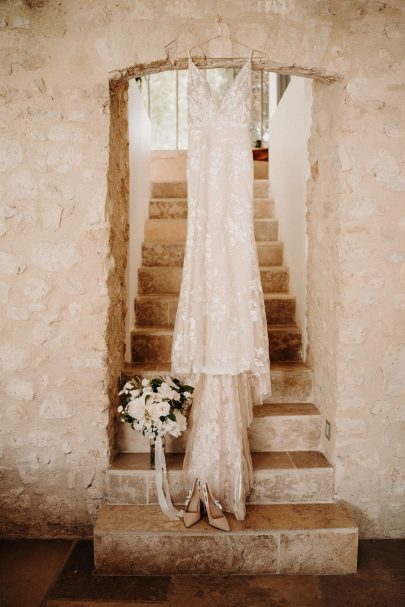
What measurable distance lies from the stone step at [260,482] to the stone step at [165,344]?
0.87m

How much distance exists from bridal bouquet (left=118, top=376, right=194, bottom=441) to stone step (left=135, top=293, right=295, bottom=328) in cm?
123

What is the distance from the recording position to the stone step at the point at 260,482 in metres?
2.76

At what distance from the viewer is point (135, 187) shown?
3.89m

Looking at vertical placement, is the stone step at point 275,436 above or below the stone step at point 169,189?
below

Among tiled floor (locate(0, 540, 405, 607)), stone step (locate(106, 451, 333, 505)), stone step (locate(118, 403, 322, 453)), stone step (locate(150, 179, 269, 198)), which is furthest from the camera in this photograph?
stone step (locate(150, 179, 269, 198))

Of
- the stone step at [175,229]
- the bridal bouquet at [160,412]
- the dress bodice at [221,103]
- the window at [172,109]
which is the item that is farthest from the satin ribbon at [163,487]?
the window at [172,109]

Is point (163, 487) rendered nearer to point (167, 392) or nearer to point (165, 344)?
point (167, 392)

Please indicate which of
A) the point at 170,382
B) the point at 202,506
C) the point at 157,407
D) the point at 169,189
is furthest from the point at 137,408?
the point at 169,189

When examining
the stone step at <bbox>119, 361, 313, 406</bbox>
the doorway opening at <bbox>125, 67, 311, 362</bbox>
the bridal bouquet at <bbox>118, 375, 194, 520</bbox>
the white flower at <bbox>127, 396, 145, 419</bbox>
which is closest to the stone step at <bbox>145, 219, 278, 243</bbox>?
the doorway opening at <bbox>125, 67, 311, 362</bbox>

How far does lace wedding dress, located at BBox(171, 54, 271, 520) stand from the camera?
2492mm

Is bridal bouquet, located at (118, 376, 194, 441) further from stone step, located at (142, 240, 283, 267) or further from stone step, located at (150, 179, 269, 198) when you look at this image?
stone step, located at (150, 179, 269, 198)

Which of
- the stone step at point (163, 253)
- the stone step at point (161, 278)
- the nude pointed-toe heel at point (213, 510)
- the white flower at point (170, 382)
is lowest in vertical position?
the nude pointed-toe heel at point (213, 510)

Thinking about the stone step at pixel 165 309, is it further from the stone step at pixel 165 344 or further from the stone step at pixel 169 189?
the stone step at pixel 169 189

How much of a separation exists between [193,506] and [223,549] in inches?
10.2
